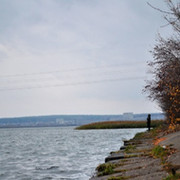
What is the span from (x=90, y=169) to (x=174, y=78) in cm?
516

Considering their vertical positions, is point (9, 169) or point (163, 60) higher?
point (163, 60)

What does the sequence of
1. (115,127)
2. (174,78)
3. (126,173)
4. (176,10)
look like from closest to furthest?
(126,173) < (176,10) < (174,78) < (115,127)

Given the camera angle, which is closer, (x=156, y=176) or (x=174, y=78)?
(x=156, y=176)

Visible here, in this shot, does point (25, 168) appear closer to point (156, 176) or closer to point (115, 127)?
point (156, 176)

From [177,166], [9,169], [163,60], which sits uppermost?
[163,60]

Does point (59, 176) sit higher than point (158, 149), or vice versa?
point (158, 149)

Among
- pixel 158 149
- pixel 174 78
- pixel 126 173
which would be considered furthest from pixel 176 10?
pixel 126 173

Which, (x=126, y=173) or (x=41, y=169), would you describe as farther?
(x=41, y=169)

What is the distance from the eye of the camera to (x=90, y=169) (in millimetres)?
15617

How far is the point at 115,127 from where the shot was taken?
84.3m

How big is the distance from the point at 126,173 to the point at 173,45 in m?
7.17

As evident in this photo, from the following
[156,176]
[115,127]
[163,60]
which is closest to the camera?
[156,176]

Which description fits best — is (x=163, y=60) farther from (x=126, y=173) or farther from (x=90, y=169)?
(x=126, y=173)

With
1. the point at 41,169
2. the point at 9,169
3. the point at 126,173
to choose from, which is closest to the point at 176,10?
the point at 126,173
